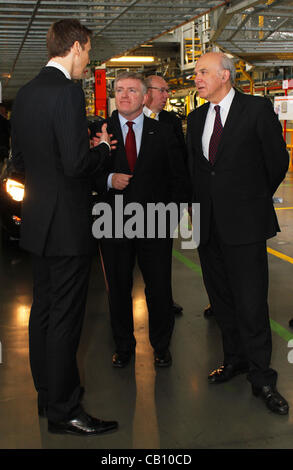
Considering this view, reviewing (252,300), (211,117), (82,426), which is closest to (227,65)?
(211,117)

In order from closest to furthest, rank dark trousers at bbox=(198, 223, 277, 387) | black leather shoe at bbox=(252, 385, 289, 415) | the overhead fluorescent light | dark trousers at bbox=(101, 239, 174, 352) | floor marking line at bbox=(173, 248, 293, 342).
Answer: black leather shoe at bbox=(252, 385, 289, 415) < dark trousers at bbox=(198, 223, 277, 387) < dark trousers at bbox=(101, 239, 174, 352) < floor marking line at bbox=(173, 248, 293, 342) < the overhead fluorescent light

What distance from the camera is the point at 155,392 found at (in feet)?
9.94

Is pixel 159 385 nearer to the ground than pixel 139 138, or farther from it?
nearer to the ground

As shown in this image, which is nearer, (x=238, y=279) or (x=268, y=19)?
(x=238, y=279)

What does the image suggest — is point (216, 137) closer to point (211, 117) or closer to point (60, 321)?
point (211, 117)

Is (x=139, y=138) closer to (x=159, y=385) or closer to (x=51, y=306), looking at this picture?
(x=51, y=306)

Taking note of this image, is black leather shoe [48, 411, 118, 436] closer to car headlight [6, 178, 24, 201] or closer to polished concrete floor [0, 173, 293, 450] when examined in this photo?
polished concrete floor [0, 173, 293, 450]

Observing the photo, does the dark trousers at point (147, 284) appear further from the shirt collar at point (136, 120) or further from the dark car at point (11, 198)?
the dark car at point (11, 198)

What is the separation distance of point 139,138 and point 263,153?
0.84 metres

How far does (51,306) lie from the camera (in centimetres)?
257

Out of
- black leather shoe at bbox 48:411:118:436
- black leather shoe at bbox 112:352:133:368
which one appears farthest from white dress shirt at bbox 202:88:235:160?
black leather shoe at bbox 48:411:118:436

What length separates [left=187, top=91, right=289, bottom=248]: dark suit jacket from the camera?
2777 mm

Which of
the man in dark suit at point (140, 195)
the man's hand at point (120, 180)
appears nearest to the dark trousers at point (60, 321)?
the man's hand at point (120, 180)
